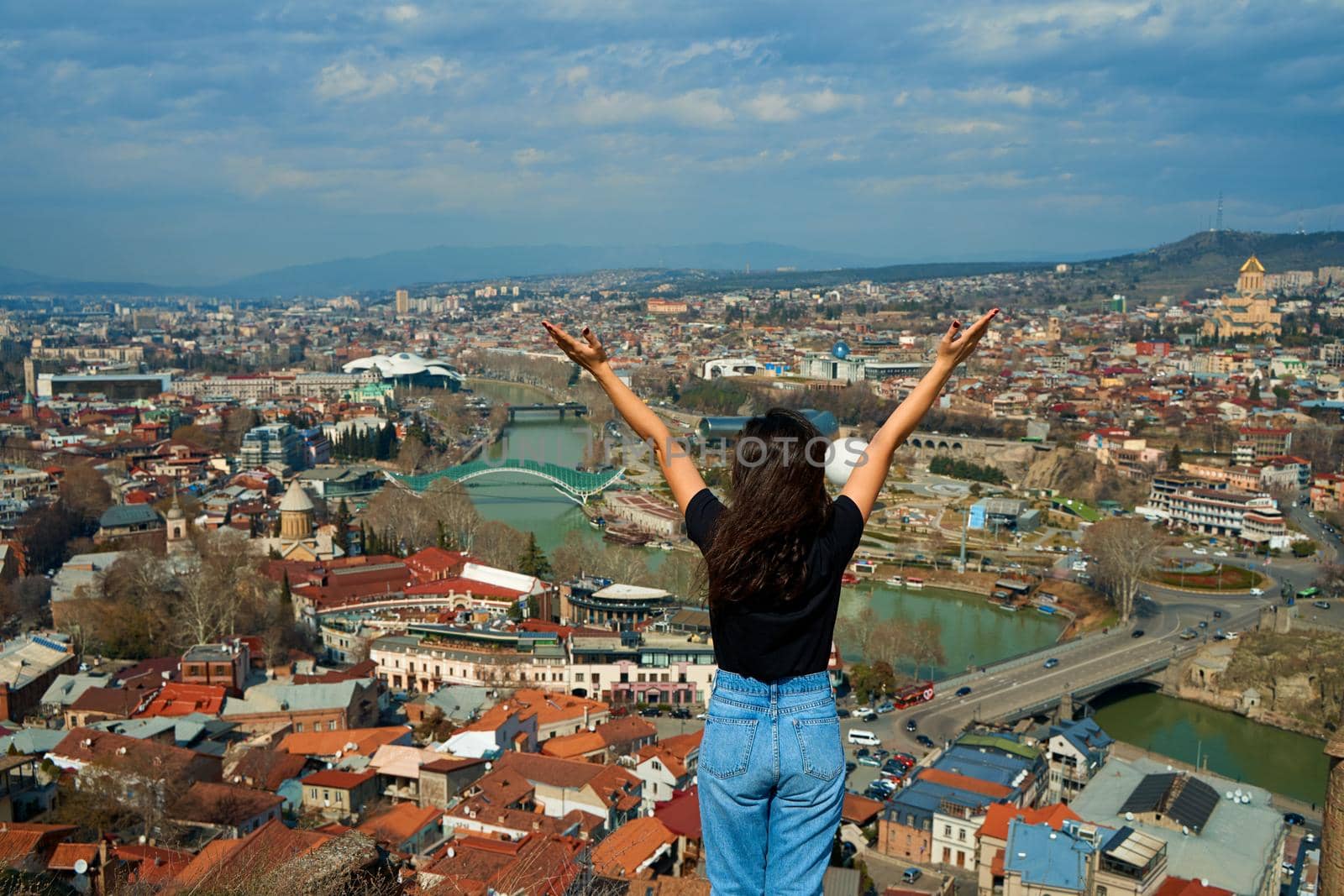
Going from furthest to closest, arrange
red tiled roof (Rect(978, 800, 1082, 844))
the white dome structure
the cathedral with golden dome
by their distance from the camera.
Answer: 1. the cathedral with golden dome
2. the white dome structure
3. red tiled roof (Rect(978, 800, 1082, 844))

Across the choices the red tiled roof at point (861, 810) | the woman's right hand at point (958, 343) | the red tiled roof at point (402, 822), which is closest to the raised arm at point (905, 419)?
the woman's right hand at point (958, 343)

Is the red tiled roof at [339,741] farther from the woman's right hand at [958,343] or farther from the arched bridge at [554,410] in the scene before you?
the arched bridge at [554,410]

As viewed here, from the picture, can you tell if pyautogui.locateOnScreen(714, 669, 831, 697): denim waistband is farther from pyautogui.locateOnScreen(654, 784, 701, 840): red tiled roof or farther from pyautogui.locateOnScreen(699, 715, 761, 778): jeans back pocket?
pyautogui.locateOnScreen(654, 784, 701, 840): red tiled roof

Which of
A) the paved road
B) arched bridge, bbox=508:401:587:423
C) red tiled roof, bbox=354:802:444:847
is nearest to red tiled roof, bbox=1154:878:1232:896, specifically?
the paved road

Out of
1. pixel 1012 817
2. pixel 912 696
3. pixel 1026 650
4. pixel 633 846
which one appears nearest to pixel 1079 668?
pixel 1026 650

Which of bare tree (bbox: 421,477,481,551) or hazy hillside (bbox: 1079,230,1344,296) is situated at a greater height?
hazy hillside (bbox: 1079,230,1344,296)

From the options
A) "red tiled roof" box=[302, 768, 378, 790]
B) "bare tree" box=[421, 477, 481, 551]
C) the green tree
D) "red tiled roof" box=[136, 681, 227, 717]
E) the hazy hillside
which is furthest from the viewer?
the hazy hillside

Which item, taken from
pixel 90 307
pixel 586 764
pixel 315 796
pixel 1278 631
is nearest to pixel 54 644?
pixel 315 796
